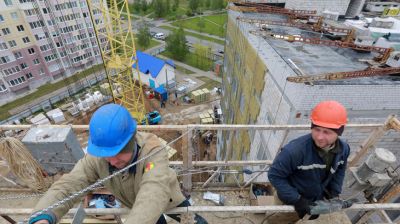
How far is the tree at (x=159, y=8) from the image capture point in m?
68.6

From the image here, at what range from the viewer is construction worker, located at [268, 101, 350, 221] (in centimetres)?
349

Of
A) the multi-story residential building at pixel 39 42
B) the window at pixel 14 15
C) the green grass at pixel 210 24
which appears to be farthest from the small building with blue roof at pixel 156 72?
the green grass at pixel 210 24

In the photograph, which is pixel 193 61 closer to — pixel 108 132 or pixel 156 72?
pixel 156 72

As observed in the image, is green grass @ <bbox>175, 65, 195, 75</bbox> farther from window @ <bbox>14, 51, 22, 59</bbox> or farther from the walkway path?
window @ <bbox>14, 51, 22, 59</bbox>

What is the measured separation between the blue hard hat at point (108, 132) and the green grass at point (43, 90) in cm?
4192

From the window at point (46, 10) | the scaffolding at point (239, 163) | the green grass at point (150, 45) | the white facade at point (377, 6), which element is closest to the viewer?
the scaffolding at point (239, 163)

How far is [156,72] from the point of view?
129ft

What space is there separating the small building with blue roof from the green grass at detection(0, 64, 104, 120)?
438 inches

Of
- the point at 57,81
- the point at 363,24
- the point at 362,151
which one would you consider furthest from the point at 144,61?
the point at 362,151

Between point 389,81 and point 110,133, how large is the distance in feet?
28.3

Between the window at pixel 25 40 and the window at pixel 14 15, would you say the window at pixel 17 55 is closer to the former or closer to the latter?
the window at pixel 25 40

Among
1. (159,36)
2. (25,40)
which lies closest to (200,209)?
(25,40)

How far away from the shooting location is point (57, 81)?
1656 inches

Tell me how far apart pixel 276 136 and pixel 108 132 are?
691 cm
